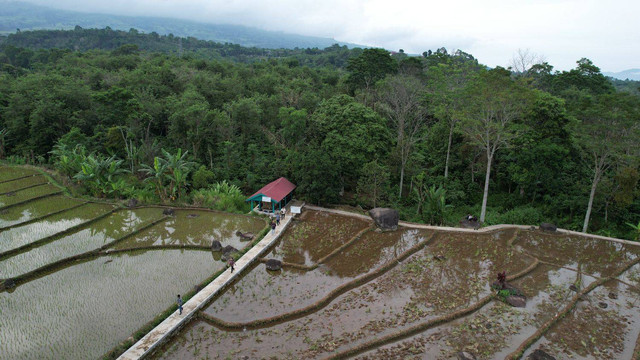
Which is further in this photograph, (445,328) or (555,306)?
(555,306)

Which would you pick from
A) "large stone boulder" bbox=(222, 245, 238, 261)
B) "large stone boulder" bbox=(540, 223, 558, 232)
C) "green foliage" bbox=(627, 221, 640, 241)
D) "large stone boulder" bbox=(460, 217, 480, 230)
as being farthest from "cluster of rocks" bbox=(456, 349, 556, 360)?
"green foliage" bbox=(627, 221, 640, 241)

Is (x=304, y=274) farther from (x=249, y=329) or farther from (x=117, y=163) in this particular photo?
(x=117, y=163)

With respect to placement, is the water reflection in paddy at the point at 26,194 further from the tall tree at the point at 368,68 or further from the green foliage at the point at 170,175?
the tall tree at the point at 368,68

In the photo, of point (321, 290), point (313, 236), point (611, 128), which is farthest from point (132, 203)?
point (611, 128)

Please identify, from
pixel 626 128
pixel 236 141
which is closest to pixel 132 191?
pixel 236 141

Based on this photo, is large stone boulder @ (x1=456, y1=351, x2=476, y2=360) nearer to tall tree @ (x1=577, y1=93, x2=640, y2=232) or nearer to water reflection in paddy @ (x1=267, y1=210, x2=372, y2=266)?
water reflection in paddy @ (x1=267, y1=210, x2=372, y2=266)

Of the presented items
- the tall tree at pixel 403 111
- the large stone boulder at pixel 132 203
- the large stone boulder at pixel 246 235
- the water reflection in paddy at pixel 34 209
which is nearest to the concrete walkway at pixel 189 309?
the large stone boulder at pixel 246 235
